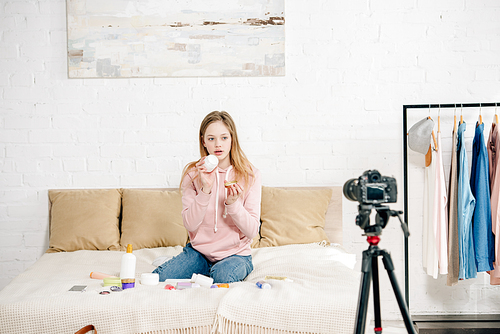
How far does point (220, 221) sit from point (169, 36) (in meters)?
1.37

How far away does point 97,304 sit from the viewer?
1.54m

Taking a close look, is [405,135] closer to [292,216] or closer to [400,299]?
[292,216]

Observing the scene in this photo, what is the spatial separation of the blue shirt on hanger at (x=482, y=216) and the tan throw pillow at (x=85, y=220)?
6.98 feet

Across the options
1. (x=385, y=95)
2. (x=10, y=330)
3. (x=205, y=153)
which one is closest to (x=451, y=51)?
(x=385, y=95)

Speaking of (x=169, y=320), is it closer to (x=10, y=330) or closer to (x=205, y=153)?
(x=10, y=330)

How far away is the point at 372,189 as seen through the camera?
1.44m

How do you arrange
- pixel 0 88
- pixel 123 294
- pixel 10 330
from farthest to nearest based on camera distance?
pixel 0 88 → pixel 123 294 → pixel 10 330

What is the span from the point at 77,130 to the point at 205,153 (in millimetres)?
1072

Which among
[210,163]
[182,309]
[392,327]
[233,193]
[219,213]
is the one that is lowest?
[392,327]

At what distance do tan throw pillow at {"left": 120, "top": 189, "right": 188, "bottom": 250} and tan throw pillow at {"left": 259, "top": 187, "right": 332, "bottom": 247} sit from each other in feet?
1.71

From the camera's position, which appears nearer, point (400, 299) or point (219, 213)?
point (400, 299)

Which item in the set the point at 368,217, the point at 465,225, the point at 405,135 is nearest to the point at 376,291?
the point at 368,217

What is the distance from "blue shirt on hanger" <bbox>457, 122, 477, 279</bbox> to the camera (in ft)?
7.94

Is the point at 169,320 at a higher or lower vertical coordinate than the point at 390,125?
lower
